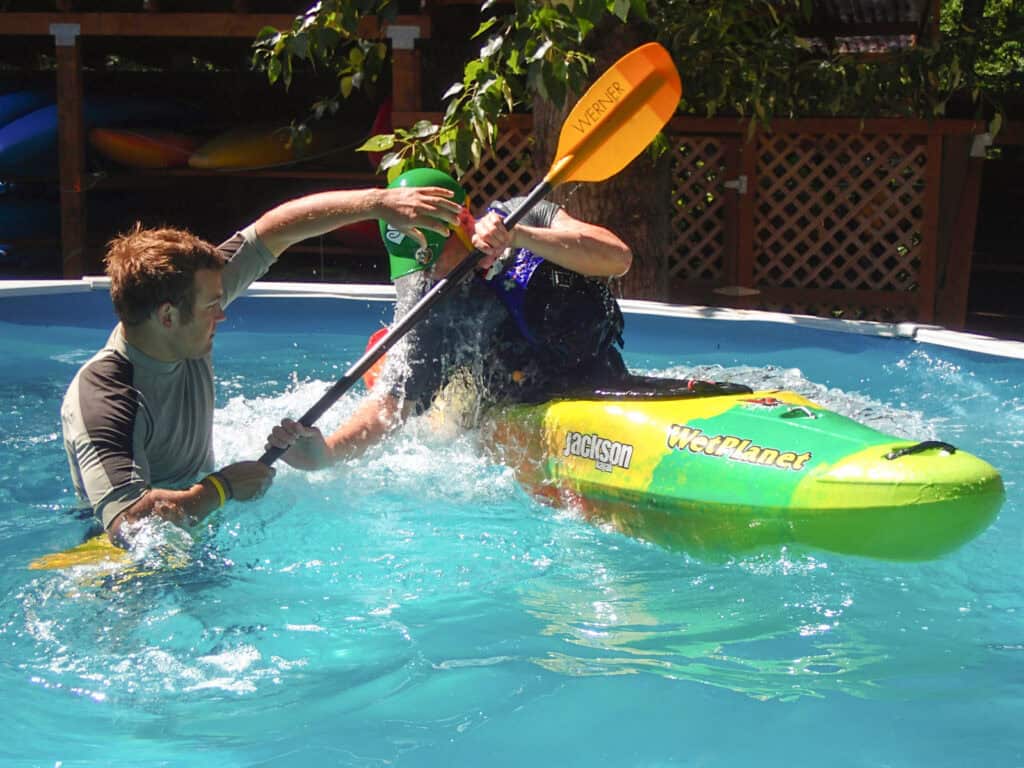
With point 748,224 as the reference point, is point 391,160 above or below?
above

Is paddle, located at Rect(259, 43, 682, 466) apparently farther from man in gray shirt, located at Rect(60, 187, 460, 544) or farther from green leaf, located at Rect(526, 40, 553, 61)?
green leaf, located at Rect(526, 40, 553, 61)

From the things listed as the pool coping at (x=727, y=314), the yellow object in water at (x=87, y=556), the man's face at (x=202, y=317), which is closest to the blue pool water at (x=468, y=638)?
the yellow object in water at (x=87, y=556)

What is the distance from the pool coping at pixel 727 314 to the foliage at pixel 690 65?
0.69 meters

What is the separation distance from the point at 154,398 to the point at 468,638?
0.87 meters

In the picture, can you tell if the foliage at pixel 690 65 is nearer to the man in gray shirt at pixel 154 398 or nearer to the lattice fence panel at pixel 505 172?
the lattice fence panel at pixel 505 172

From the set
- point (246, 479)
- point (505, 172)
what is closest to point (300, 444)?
point (246, 479)

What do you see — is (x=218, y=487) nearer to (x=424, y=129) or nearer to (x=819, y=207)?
(x=424, y=129)

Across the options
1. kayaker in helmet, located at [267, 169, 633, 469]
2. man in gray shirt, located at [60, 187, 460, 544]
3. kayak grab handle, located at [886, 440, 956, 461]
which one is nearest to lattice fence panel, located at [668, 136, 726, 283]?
kayaker in helmet, located at [267, 169, 633, 469]

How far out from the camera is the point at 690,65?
6402 millimetres

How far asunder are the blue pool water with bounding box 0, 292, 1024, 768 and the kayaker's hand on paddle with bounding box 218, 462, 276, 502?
6.7 inches

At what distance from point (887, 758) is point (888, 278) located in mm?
5535

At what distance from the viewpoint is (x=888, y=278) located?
735cm

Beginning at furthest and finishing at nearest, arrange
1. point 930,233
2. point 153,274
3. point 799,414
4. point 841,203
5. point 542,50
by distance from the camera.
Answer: point 841,203
point 930,233
point 542,50
point 799,414
point 153,274

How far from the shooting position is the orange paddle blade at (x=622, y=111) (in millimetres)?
3656
